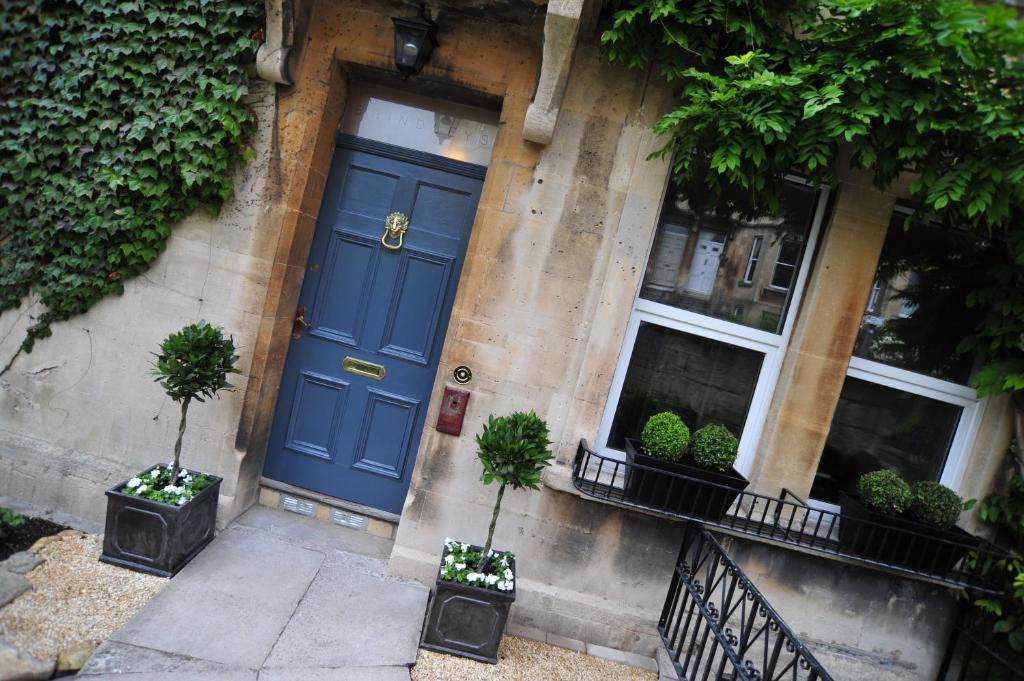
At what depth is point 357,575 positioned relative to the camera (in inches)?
151

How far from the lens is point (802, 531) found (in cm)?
370

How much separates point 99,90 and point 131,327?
1.52 metres

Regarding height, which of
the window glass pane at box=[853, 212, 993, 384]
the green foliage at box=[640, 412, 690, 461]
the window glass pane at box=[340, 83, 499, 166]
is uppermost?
the window glass pane at box=[340, 83, 499, 166]

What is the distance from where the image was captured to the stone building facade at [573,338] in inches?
149

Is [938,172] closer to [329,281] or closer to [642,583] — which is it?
[642,583]

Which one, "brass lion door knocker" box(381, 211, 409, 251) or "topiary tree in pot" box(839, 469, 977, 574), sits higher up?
"brass lion door knocker" box(381, 211, 409, 251)

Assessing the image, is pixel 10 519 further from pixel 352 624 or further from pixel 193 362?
pixel 352 624

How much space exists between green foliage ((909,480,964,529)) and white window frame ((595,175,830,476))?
0.89m

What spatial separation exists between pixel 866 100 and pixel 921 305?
1.57 m

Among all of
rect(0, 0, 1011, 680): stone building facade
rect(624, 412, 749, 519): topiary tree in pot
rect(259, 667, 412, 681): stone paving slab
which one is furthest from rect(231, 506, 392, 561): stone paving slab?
rect(624, 412, 749, 519): topiary tree in pot

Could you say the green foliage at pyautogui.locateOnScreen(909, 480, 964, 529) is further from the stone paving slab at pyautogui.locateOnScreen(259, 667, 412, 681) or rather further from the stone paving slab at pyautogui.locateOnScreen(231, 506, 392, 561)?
the stone paving slab at pyautogui.locateOnScreen(231, 506, 392, 561)

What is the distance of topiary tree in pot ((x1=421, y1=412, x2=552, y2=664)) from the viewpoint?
3215 millimetres

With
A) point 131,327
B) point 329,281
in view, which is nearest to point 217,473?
point 131,327

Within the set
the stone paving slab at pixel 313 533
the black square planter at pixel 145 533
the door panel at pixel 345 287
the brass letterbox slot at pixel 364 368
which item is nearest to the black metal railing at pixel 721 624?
the stone paving slab at pixel 313 533
